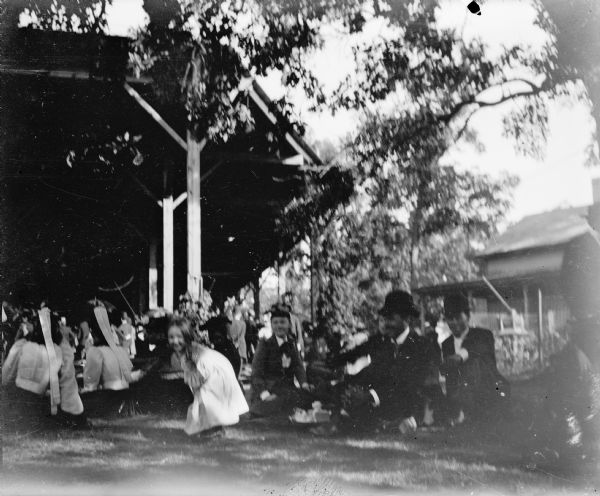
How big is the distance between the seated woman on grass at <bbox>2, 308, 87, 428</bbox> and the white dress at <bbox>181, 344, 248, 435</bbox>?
1.09m

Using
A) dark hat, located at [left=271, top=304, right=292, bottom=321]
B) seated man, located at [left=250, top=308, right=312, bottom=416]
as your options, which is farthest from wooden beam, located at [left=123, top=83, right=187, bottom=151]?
seated man, located at [left=250, top=308, right=312, bottom=416]

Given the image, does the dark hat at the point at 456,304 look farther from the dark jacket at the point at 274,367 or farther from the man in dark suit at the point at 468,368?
the dark jacket at the point at 274,367

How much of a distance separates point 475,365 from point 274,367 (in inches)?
79.2

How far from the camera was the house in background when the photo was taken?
227 inches

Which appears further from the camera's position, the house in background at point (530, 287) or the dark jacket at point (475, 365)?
the dark jacket at point (475, 365)

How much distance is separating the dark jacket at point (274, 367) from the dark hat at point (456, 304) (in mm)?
1568

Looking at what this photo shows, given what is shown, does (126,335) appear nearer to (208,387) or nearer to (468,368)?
(208,387)

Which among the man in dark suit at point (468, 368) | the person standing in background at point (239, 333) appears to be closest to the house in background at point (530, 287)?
the man in dark suit at point (468, 368)

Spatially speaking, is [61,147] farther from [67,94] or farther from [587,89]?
[587,89]

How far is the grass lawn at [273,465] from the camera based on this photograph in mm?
5355

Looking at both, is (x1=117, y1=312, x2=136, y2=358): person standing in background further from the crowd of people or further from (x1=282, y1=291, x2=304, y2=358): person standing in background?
(x1=282, y1=291, x2=304, y2=358): person standing in background

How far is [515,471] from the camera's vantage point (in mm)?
5457

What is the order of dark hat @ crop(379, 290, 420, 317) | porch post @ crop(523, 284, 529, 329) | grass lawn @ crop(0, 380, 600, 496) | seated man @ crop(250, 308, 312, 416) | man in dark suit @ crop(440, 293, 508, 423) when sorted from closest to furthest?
1. grass lawn @ crop(0, 380, 600, 496)
2. porch post @ crop(523, 284, 529, 329)
3. man in dark suit @ crop(440, 293, 508, 423)
4. dark hat @ crop(379, 290, 420, 317)
5. seated man @ crop(250, 308, 312, 416)

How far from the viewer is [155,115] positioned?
6.59 meters
